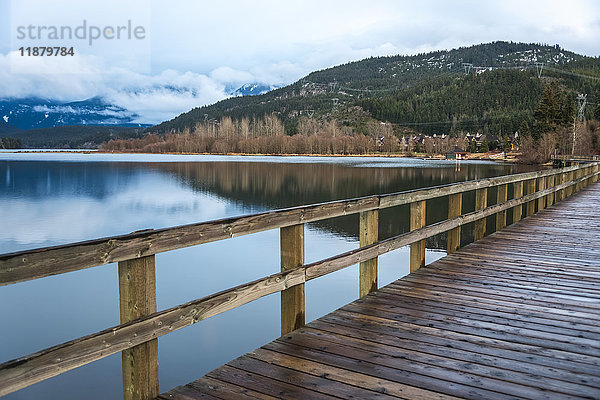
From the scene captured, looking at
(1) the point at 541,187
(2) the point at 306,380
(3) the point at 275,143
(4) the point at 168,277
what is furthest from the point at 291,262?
(3) the point at 275,143

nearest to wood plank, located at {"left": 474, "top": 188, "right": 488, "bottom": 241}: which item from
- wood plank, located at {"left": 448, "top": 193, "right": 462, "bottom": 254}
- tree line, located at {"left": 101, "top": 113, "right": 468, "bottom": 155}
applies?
wood plank, located at {"left": 448, "top": 193, "right": 462, "bottom": 254}

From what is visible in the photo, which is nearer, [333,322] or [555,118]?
[333,322]

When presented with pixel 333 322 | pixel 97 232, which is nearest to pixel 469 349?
pixel 333 322

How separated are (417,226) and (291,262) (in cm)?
244

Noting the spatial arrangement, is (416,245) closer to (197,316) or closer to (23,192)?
(197,316)

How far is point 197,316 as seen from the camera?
10.2ft

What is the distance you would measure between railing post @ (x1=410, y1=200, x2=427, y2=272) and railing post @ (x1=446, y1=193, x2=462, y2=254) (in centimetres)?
90

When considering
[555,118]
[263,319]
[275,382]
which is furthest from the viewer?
[555,118]

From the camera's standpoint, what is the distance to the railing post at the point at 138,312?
2.75 metres

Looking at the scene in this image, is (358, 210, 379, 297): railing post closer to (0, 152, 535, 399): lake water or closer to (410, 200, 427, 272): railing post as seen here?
(410, 200, 427, 272): railing post

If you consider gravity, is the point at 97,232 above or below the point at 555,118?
below

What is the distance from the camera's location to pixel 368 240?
490 cm

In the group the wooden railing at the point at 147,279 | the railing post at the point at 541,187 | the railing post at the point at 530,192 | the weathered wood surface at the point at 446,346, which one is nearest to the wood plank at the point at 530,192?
the railing post at the point at 530,192

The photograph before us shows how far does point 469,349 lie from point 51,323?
8495 mm
